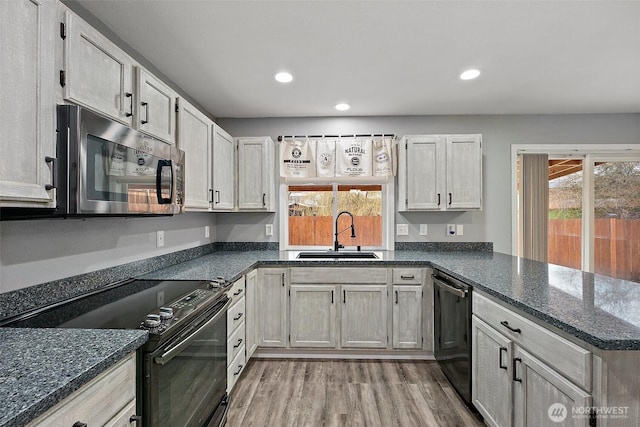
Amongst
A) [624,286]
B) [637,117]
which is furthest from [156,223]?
[637,117]

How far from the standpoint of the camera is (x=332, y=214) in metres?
3.61

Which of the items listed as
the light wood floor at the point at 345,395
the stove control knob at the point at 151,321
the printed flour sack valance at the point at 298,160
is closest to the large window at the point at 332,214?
the printed flour sack valance at the point at 298,160

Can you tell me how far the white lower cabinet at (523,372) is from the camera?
1.17 metres

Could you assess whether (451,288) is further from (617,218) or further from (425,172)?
(617,218)

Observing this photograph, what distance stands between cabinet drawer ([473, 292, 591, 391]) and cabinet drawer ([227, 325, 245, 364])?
1.63 m

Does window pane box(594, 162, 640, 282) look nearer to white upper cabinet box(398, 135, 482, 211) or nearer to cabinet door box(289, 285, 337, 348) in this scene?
white upper cabinet box(398, 135, 482, 211)

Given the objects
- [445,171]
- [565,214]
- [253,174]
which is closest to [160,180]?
[253,174]

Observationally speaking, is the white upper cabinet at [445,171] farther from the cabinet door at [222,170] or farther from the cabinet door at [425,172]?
the cabinet door at [222,170]

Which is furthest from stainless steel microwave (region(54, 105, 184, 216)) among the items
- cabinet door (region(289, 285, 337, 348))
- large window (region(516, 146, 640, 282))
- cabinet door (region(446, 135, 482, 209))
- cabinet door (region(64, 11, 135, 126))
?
A: large window (region(516, 146, 640, 282))

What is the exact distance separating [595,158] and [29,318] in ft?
16.0

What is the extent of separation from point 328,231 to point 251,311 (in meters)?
1.31

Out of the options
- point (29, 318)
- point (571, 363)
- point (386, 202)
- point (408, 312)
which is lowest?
point (408, 312)

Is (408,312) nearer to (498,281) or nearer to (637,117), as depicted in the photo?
(498,281)

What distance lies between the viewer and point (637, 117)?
3.39m
